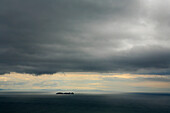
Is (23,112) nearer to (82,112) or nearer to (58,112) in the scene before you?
(58,112)

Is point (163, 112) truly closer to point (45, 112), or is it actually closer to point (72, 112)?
point (72, 112)

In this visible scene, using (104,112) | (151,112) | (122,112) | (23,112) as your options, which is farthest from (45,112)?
(151,112)

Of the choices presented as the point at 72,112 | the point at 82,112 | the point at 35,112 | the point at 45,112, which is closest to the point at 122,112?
the point at 82,112

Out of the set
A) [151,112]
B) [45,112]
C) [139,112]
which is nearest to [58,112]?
[45,112]

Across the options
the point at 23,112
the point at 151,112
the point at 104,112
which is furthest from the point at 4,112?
the point at 151,112

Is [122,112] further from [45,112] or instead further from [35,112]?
[35,112]
